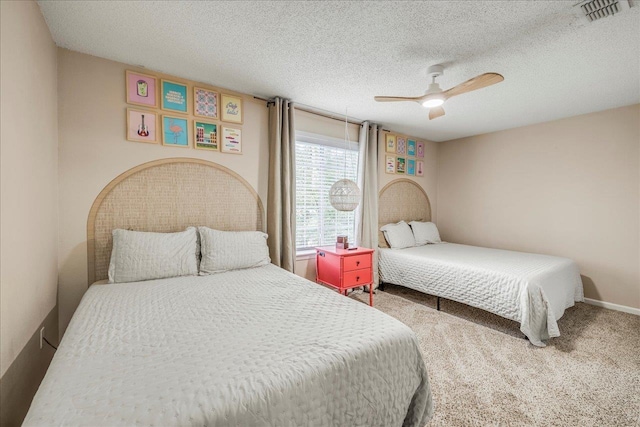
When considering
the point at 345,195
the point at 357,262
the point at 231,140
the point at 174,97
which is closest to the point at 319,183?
the point at 345,195

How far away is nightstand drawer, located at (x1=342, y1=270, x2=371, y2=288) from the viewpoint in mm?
3014

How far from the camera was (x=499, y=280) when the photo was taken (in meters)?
2.63

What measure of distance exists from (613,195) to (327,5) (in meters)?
3.91

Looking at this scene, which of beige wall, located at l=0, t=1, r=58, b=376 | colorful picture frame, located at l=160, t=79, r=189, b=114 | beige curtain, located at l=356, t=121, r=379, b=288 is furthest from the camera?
beige curtain, located at l=356, t=121, r=379, b=288

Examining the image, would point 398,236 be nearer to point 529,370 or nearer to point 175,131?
point 529,370

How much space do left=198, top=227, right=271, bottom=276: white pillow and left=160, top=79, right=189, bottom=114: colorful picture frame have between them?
111 centimetres

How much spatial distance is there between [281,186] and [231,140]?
→ 2.27 ft

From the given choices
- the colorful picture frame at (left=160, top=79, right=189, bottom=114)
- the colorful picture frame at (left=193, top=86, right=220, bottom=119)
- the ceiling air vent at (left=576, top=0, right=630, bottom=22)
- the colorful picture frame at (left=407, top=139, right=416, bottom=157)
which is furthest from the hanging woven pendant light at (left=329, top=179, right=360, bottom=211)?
the ceiling air vent at (left=576, top=0, right=630, bottom=22)

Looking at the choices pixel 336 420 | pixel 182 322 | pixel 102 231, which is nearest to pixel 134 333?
pixel 182 322

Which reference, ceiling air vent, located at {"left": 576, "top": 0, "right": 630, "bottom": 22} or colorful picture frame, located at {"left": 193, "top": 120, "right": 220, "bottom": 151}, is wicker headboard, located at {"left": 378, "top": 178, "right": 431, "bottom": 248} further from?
ceiling air vent, located at {"left": 576, "top": 0, "right": 630, "bottom": 22}

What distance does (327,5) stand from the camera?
1.58 metres

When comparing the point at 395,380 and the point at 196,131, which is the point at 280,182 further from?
the point at 395,380

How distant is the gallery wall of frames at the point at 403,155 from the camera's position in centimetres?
425

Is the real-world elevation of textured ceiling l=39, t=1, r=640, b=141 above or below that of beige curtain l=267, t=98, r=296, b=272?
above
